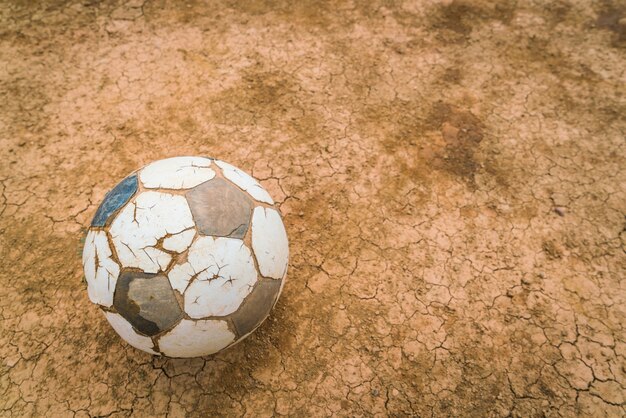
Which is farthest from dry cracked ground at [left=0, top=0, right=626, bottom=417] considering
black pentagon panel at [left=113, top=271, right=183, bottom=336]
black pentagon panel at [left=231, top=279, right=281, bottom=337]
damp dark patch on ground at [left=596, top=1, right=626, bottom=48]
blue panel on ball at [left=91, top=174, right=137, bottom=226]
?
blue panel on ball at [left=91, top=174, right=137, bottom=226]

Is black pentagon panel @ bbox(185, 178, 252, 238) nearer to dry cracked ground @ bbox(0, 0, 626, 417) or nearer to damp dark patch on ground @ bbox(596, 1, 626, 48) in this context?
dry cracked ground @ bbox(0, 0, 626, 417)

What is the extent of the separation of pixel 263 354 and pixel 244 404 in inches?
10.3

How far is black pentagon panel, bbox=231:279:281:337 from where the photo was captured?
1.64 meters

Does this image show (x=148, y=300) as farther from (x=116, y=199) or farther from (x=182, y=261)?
(x=116, y=199)

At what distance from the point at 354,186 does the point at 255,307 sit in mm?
1314

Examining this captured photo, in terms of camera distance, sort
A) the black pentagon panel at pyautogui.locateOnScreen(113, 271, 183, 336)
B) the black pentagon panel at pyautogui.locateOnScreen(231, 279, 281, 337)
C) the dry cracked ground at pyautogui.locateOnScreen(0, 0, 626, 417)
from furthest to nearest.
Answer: the dry cracked ground at pyautogui.locateOnScreen(0, 0, 626, 417), the black pentagon panel at pyautogui.locateOnScreen(231, 279, 281, 337), the black pentagon panel at pyautogui.locateOnScreen(113, 271, 183, 336)

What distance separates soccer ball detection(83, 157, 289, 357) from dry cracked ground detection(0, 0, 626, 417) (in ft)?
1.94

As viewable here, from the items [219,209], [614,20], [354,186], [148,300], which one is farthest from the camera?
[614,20]

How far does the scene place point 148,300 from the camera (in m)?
1.53

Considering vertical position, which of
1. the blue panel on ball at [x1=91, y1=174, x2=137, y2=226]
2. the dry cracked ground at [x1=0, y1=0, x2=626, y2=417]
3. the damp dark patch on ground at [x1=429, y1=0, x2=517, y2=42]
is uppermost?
the damp dark patch on ground at [x1=429, y1=0, x2=517, y2=42]

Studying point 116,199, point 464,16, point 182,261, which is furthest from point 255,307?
point 464,16

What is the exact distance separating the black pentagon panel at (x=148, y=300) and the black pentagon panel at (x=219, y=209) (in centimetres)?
27

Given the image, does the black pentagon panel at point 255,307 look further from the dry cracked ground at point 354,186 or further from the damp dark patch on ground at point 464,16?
the damp dark patch on ground at point 464,16

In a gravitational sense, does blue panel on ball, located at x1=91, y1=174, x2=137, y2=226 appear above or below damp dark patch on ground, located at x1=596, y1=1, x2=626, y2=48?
below
